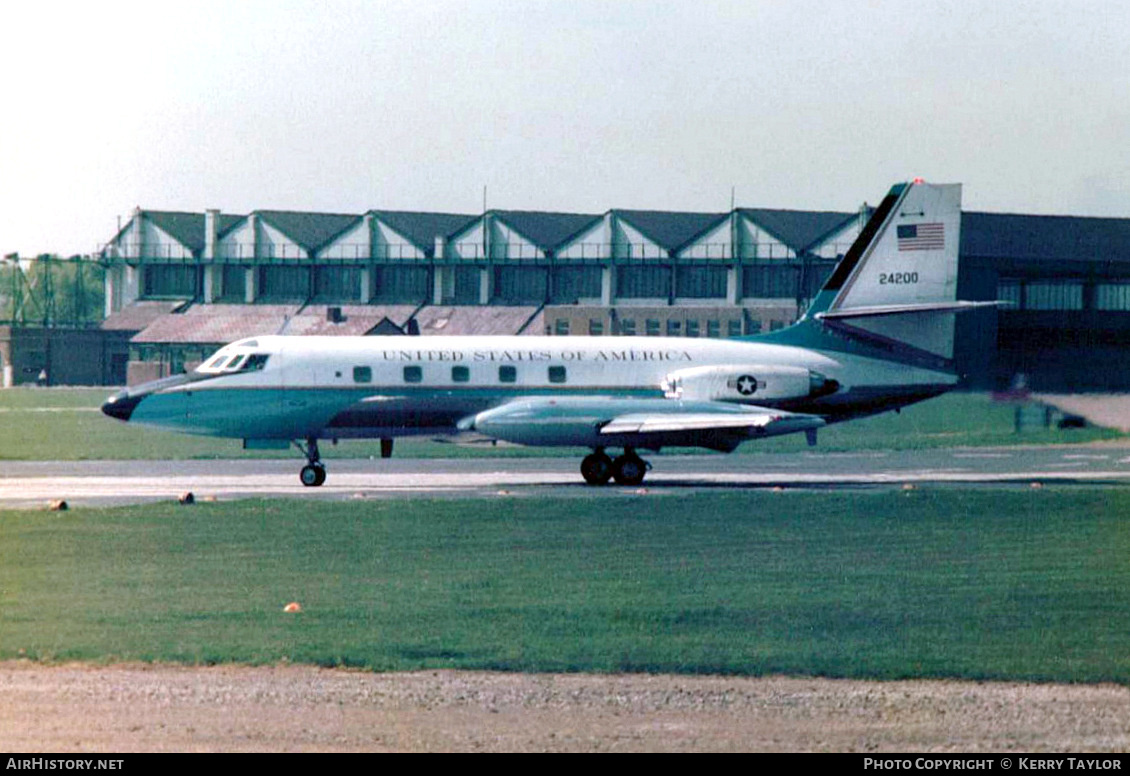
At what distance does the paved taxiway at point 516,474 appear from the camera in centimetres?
3984

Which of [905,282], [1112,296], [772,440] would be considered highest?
[905,282]

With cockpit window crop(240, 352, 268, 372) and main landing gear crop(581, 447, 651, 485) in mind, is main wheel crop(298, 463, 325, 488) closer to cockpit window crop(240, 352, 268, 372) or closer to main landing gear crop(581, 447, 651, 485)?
cockpit window crop(240, 352, 268, 372)

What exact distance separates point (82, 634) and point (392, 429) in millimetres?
22833

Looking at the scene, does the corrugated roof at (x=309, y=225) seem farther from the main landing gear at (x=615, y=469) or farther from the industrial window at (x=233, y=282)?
the main landing gear at (x=615, y=469)

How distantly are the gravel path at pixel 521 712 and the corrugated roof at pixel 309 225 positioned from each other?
114 meters

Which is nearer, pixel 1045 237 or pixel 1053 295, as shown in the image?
pixel 1053 295

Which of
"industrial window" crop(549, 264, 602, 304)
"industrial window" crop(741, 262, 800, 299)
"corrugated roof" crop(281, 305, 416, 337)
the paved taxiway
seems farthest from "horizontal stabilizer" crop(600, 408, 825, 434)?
"industrial window" crop(549, 264, 602, 304)

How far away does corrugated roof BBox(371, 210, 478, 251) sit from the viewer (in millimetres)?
128250

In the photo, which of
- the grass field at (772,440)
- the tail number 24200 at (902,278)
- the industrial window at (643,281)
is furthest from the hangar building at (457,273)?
the tail number 24200 at (902,278)

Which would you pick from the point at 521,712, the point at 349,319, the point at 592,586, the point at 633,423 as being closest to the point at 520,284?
the point at 349,319

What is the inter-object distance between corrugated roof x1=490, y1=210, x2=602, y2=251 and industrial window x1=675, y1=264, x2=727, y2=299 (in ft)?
25.9

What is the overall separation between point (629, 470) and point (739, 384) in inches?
133

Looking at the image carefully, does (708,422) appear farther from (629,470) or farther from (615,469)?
(615,469)

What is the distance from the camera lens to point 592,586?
2345 cm
